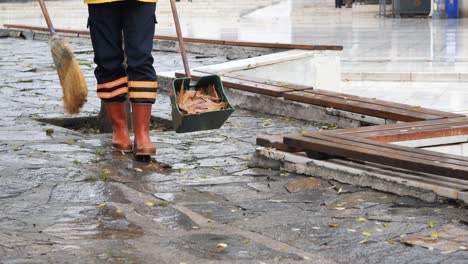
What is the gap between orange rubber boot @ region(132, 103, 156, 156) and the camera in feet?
19.2

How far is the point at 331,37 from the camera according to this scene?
20438 millimetres

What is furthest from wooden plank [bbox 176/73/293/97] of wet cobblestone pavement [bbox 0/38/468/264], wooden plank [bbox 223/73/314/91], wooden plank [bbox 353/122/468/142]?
wooden plank [bbox 353/122/468/142]

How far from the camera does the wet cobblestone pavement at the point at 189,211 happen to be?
13.1 feet

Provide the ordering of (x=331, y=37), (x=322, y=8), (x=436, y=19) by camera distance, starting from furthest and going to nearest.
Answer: (x=322, y=8) < (x=436, y=19) < (x=331, y=37)

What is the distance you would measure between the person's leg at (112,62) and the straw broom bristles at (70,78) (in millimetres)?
113

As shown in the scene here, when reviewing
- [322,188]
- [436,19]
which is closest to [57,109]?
[322,188]

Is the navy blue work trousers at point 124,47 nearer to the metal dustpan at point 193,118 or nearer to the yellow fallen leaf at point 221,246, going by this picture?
the metal dustpan at point 193,118

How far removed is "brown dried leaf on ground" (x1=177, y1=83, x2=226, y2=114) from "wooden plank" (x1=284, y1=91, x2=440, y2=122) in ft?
4.09

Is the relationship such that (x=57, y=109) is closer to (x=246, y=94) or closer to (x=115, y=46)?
(x=246, y=94)

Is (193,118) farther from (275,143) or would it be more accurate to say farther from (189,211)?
(189,211)

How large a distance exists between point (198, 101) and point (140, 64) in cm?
44

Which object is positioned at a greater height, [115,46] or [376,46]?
[115,46]

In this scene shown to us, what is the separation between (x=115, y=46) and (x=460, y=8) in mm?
22163

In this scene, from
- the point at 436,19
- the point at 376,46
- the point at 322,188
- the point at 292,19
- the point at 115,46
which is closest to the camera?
the point at 322,188
